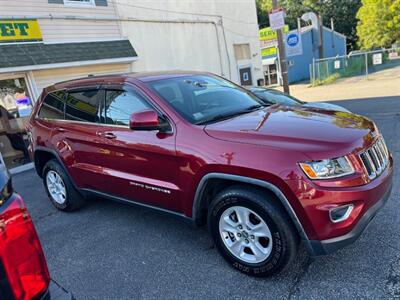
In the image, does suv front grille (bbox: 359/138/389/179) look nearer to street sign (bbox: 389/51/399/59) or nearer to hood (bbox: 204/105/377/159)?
hood (bbox: 204/105/377/159)

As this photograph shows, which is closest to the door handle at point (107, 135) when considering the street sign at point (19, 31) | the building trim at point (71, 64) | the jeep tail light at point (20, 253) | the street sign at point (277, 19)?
the jeep tail light at point (20, 253)

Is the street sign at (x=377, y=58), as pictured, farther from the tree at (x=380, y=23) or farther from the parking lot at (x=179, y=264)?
the parking lot at (x=179, y=264)

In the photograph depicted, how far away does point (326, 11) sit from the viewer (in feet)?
154

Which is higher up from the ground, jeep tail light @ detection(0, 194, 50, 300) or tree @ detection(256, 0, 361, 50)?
tree @ detection(256, 0, 361, 50)

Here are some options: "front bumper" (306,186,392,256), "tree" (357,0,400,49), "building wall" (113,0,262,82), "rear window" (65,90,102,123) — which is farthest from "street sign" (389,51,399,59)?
"front bumper" (306,186,392,256)

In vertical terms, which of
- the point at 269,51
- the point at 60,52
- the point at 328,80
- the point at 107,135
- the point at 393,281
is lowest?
the point at 328,80

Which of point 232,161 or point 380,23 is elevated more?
point 380,23

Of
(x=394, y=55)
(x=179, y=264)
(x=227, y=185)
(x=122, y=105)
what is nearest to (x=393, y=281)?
(x=227, y=185)

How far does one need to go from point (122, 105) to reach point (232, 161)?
63.0 inches

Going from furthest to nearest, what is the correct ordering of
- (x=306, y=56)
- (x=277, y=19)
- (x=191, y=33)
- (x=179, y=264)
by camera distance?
(x=306, y=56), (x=191, y=33), (x=277, y=19), (x=179, y=264)

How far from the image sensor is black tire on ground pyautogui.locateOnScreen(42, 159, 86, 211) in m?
4.70

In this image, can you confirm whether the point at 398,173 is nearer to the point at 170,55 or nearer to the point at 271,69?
the point at 170,55

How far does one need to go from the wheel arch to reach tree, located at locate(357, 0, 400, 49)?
36356 millimetres

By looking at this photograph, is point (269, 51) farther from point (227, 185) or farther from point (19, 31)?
point (227, 185)
